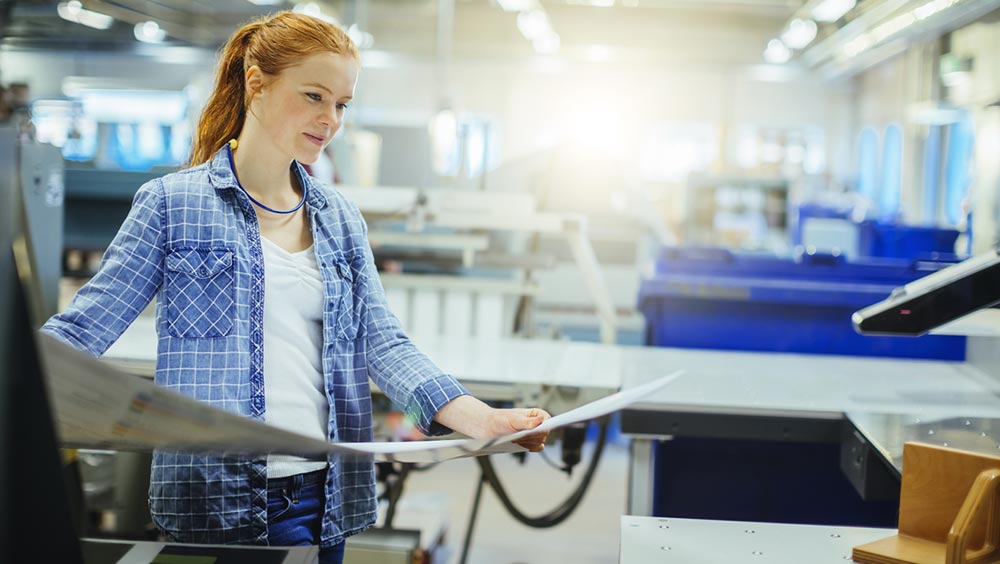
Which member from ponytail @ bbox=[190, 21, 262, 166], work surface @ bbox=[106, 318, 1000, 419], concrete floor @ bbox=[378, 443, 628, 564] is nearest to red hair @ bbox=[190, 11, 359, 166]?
ponytail @ bbox=[190, 21, 262, 166]

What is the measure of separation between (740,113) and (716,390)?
38.9ft

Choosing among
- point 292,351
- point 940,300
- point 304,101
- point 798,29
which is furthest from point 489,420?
point 798,29

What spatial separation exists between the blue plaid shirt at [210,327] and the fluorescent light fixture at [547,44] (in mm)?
8942

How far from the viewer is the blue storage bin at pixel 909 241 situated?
15.6 ft

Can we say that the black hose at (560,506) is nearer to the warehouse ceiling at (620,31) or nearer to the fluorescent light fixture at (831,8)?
the fluorescent light fixture at (831,8)

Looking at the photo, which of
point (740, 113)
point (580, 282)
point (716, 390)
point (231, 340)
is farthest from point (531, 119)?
point (231, 340)

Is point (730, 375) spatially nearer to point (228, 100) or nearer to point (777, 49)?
point (228, 100)

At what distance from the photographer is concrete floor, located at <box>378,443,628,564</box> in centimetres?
367

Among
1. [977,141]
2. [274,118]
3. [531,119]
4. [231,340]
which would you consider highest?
[531,119]

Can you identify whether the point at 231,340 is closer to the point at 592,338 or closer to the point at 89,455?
the point at 89,455

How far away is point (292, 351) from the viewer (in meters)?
1.32

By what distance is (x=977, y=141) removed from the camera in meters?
4.46

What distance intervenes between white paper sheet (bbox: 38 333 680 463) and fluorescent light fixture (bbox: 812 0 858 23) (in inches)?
237

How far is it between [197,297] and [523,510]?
128 inches
